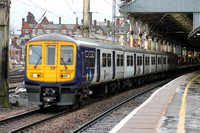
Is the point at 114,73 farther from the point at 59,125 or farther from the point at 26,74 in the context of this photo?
the point at 59,125

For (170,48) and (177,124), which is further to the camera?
(170,48)

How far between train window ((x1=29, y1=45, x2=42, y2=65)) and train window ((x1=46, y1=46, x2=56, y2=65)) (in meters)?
0.33

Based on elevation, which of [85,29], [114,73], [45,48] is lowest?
[114,73]

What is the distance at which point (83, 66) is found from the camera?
48.2 ft

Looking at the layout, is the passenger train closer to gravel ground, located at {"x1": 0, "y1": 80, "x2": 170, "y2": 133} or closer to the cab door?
the cab door

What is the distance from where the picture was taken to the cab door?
1371 centimetres

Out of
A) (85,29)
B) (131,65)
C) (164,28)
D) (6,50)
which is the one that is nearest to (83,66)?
(6,50)

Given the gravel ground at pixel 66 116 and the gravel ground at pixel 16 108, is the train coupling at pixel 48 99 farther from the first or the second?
the gravel ground at pixel 16 108

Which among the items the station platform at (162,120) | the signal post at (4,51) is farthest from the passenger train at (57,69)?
the station platform at (162,120)

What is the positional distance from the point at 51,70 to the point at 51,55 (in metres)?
0.63

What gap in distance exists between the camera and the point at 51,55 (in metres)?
13.9

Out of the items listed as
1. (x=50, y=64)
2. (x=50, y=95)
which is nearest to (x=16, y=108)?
(x=50, y=95)

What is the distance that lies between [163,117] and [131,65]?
14615mm

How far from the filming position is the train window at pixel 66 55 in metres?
13.8
